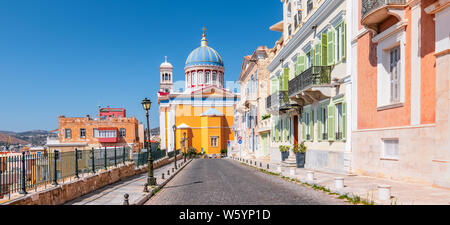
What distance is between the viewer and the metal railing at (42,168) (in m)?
8.72

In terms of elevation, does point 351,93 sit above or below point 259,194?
above

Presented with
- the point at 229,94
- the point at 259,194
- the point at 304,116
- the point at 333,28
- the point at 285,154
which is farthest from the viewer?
the point at 229,94

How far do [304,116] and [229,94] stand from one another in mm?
53467

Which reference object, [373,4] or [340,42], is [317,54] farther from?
[373,4]

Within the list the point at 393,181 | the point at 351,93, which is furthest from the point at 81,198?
the point at 351,93

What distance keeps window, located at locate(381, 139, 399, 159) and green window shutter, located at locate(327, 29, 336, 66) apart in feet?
19.8

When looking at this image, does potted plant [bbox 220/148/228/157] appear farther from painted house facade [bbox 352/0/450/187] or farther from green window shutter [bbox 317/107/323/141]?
painted house facade [bbox 352/0/450/187]

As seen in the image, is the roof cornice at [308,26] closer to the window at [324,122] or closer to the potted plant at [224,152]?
the window at [324,122]

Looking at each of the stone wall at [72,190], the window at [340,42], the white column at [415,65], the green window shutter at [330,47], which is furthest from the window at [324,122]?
the stone wall at [72,190]

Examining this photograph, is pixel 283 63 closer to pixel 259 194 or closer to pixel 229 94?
pixel 259 194

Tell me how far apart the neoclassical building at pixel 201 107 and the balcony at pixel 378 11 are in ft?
175

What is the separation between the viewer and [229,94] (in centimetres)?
7531

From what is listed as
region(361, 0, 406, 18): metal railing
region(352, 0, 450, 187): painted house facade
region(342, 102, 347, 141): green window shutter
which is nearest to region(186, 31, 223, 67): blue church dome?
region(342, 102, 347, 141): green window shutter

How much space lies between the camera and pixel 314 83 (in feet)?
59.9
